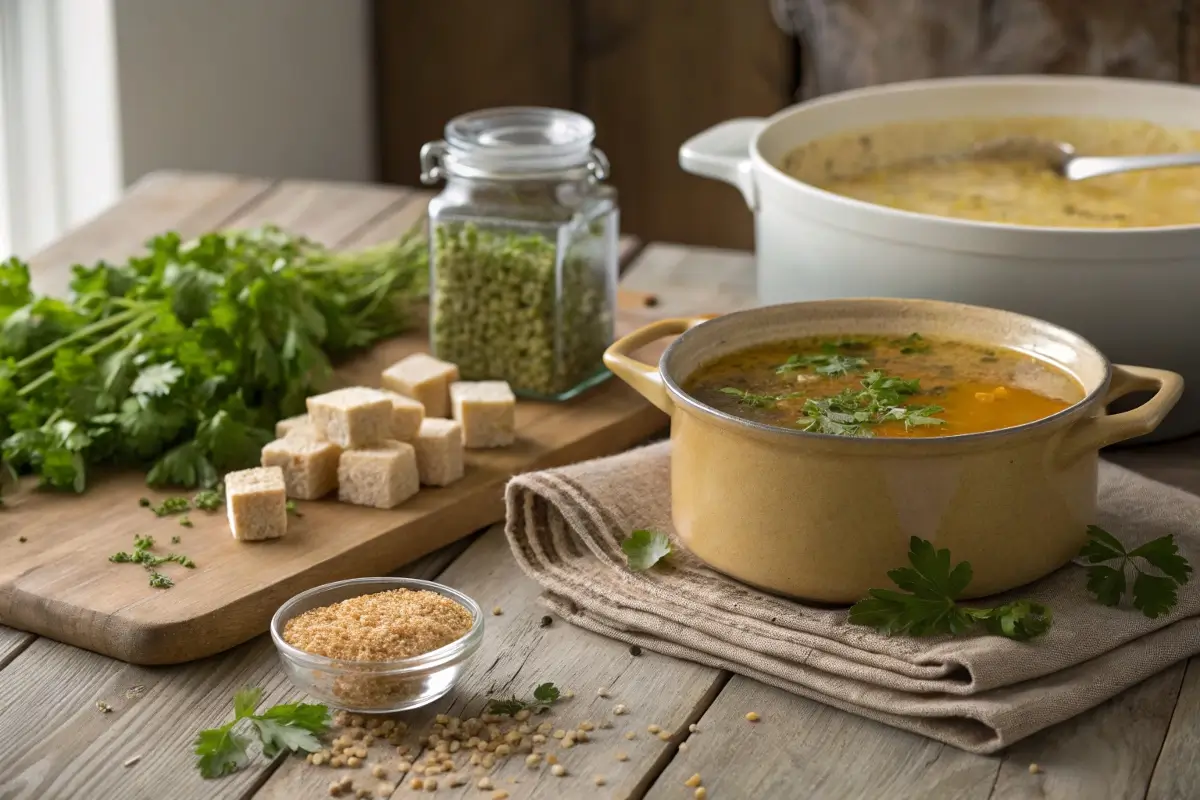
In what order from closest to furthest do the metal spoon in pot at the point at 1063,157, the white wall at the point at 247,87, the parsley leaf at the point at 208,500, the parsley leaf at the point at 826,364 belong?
the parsley leaf at the point at 826,364 → the parsley leaf at the point at 208,500 → the metal spoon in pot at the point at 1063,157 → the white wall at the point at 247,87

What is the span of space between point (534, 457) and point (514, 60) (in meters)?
2.43

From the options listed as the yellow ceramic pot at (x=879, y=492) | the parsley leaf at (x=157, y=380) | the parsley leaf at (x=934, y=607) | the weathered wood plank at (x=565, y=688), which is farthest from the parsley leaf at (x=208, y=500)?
the parsley leaf at (x=934, y=607)

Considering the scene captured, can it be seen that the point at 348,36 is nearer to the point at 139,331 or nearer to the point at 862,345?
the point at 139,331

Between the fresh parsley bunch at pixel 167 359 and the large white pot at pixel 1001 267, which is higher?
the large white pot at pixel 1001 267

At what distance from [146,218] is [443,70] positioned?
165 centimetres

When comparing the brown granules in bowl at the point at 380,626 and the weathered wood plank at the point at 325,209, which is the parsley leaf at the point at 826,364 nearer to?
the brown granules in bowl at the point at 380,626

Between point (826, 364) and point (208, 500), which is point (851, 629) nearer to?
point (826, 364)

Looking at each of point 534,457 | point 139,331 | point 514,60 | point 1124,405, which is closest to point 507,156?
point 534,457

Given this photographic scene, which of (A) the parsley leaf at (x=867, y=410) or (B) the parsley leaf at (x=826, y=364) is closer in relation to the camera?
(A) the parsley leaf at (x=867, y=410)

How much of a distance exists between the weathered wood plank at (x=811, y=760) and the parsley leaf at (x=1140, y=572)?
0.78 ft

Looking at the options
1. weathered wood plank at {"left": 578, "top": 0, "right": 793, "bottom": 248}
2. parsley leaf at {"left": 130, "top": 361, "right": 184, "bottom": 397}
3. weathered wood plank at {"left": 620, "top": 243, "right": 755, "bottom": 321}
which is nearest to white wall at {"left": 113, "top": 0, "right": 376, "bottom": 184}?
weathered wood plank at {"left": 578, "top": 0, "right": 793, "bottom": 248}

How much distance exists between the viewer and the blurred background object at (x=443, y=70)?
3006 mm

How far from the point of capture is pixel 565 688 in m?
1.37

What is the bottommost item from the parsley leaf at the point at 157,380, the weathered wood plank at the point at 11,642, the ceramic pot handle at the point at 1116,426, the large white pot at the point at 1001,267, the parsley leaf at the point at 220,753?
the weathered wood plank at the point at 11,642
